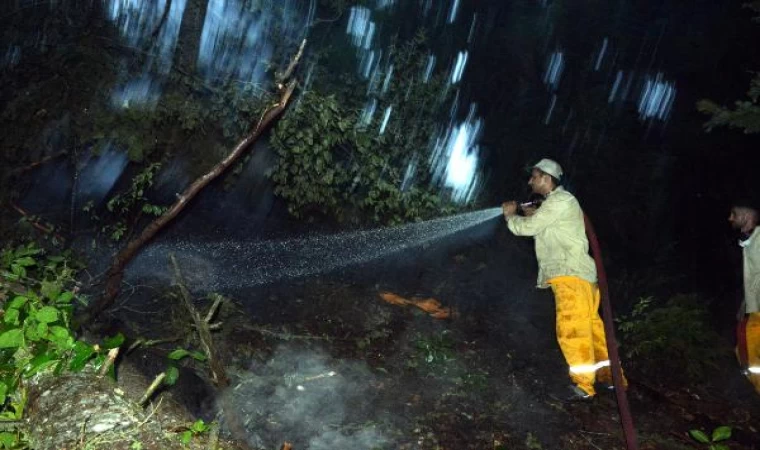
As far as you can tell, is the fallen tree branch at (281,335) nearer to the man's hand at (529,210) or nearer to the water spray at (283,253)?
the water spray at (283,253)

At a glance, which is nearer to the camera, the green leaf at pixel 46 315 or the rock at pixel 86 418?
the rock at pixel 86 418

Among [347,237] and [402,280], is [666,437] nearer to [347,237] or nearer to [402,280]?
[402,280]

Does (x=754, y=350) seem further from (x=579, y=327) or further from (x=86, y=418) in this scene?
(x=86, y=418)

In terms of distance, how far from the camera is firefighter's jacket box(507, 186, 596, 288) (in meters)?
4.66

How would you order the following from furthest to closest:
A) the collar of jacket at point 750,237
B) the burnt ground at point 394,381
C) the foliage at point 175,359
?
the collar of jacket at point 750,237, the burnt ground at point 394,381, the foliage at point 175,359

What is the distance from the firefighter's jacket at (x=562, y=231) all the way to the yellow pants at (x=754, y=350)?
1562mm

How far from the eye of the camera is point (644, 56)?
859 cm

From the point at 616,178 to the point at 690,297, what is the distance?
102 inches

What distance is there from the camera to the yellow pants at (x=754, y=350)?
14.8ft

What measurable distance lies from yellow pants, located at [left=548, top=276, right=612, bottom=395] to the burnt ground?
498mm

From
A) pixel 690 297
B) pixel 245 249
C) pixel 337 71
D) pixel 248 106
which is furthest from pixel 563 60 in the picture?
pixel 245 249

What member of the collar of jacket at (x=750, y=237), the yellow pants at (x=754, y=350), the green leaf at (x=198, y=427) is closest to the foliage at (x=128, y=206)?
the green leaf at (x=198, y=427)

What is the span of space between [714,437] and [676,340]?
1.84 m

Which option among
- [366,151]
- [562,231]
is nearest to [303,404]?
[562,231]
